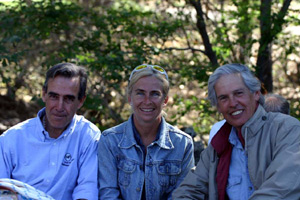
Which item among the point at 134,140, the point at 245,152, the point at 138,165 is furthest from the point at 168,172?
the point at 245,152

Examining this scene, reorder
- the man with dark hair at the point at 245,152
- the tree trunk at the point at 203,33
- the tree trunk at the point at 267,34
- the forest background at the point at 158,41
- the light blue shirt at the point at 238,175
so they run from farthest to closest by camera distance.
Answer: the tree trunk at the point at 203,33, the forest background at the point at 158,41, the tree trunk at the point at 267,34, the light blue shirt at the point at 238,175, the man with dark hair at the point at 245,152

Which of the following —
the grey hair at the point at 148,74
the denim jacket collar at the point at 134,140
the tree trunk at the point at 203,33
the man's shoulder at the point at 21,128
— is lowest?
the denim jacket collar at the point at 134,140

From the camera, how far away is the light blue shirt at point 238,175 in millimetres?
3434

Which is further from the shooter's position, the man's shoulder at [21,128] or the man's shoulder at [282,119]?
the man's shoulder at [21,128]

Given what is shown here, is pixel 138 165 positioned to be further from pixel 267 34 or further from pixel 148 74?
pixel 267 34

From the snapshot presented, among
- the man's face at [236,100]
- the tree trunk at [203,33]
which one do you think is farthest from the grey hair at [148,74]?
the tree trunk at [203,33]

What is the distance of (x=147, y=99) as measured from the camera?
3.80m

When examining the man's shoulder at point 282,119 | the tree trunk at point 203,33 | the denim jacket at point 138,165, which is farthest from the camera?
the tree trunk at point 203,33

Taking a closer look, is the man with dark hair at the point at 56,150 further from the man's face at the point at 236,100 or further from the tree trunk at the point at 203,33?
the tree trunk at the point at 203,33

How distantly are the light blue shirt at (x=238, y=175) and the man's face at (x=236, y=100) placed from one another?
0.45 ft

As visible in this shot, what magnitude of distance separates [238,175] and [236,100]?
0.54 meters

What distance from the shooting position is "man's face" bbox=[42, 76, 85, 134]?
3.83 m

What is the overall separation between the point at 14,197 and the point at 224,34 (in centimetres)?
412

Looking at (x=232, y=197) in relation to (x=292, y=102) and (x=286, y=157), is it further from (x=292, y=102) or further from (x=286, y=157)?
(x=292, y=102)
